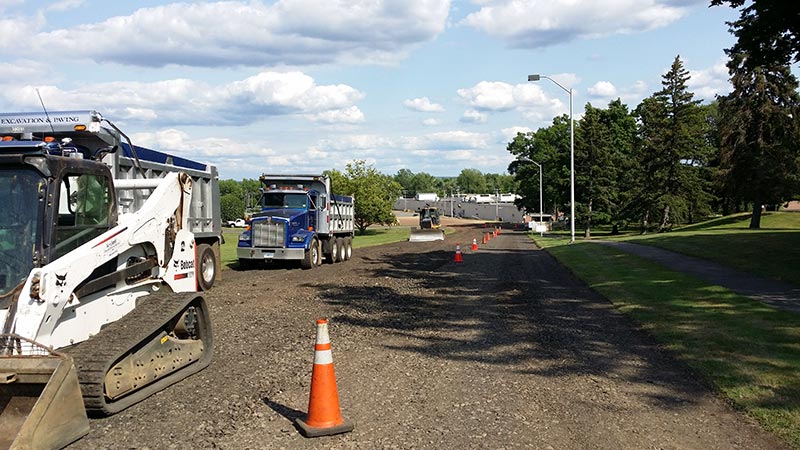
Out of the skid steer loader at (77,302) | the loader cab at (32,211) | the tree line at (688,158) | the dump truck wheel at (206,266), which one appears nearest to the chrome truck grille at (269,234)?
the dump truck wheel at (206,266)

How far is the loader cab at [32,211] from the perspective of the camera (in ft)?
18.9

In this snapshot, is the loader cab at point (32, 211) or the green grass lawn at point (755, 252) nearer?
the loader cab at point (32, 211)

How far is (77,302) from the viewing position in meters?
6.11

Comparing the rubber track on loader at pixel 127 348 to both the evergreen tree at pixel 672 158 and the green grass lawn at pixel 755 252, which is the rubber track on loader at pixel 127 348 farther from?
the evergreen tree at pixel 672 158

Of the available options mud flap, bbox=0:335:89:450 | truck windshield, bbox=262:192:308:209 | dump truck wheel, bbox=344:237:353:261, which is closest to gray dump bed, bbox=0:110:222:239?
mud flap, bbox=0:335:89:450

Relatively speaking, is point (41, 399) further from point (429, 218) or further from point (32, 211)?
point (429, 218)

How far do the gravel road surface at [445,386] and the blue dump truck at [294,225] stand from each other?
8198 mm

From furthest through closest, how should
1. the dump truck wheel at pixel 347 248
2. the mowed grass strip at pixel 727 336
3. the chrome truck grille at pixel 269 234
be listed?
the dump truck wheel at pixel 347 248, the chrome truck grille at pixel 269 234, the mowed grass strip at pixel 727 336

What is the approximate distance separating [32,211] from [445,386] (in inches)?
177

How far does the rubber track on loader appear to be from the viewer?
225 inches

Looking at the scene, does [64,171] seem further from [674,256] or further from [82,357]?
[674,256]

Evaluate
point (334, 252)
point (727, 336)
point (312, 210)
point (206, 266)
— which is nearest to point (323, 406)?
point (727, 336)

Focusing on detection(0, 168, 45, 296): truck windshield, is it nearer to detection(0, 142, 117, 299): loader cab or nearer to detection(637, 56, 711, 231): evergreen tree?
detection(0, 142, 117, 299): loader cab

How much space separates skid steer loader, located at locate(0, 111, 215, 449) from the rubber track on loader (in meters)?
0.01
